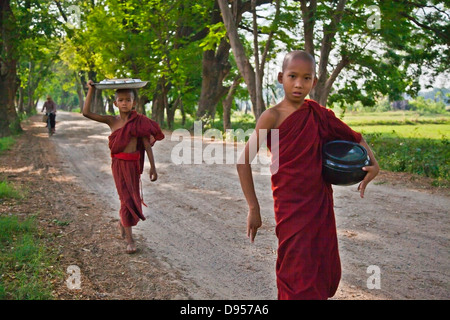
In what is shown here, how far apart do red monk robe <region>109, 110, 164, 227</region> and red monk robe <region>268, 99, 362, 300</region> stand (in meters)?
2.89

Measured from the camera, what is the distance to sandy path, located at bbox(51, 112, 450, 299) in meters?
4.57

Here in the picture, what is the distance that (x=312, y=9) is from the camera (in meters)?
13.5

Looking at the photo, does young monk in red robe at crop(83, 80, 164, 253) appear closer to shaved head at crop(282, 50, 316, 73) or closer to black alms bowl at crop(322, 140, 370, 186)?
shaved head at crop(282, 50, 316, 73)

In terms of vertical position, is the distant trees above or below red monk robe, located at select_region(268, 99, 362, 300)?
above

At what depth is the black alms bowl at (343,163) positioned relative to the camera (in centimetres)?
311

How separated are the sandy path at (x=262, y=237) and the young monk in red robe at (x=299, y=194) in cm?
132

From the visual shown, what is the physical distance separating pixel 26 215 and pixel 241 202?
351 cm

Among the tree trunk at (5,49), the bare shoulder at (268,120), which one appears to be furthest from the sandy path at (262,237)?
the tree trunk at (5,49)

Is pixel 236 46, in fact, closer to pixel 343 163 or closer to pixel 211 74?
pixel 211 74

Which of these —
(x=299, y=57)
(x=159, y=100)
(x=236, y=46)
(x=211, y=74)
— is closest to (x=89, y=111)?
(x=299, y=57)

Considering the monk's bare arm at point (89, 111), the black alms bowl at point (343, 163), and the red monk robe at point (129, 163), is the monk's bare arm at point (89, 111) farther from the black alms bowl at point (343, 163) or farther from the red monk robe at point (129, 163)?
the black alms bowl at point (343, 163)

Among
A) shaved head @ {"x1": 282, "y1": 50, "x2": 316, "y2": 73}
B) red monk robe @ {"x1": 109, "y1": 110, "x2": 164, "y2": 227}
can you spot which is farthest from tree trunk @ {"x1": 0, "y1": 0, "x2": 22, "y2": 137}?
shaved head @ {"x1": 282, "y1": 50, "x2": 316, "y2": 73}

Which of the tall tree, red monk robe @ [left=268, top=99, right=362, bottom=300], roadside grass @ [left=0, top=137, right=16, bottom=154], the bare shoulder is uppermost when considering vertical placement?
the tall tree
